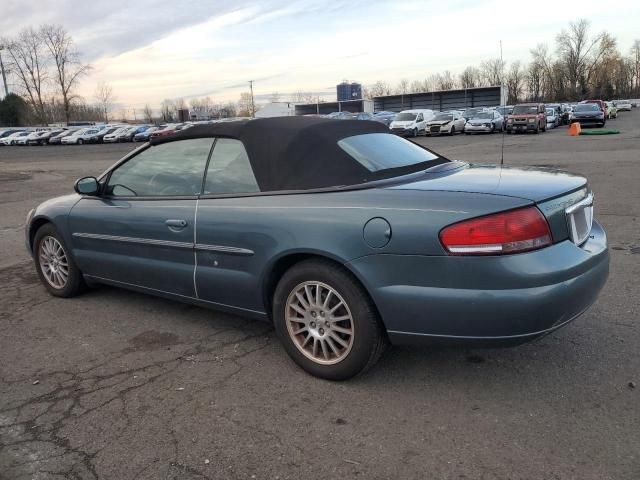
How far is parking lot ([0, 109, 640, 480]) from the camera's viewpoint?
2537mm

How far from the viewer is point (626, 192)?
9.77 m

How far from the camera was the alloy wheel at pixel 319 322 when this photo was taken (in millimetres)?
3199

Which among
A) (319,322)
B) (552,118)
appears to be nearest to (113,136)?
(552,118)

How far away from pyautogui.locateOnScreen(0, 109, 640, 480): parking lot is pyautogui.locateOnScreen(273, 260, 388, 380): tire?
145 mm

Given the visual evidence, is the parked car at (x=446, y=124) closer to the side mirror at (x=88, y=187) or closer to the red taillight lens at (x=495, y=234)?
the side mirror at (x=88, y=187)

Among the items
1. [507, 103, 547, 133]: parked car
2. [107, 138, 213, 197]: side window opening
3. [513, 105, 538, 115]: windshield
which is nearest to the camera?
[107, 138, 213, 197]: side window opening

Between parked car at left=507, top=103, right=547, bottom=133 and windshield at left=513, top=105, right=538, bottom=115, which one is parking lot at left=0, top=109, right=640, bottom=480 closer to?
parked car at left=507, top=103, right=547, bottom=133

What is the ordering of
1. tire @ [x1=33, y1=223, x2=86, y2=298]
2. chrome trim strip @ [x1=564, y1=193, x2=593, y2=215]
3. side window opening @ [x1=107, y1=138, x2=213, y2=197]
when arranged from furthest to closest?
tire @ [x1=33, y1=223, x2=86, y2=298] → side window opening @ [x1=107, y1=138, x2=213, y2=197] → chrome trim strip @ [x1=564, y1=193, x2=593, y2=215]

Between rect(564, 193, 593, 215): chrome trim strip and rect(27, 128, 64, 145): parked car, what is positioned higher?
rect(27, 128, 64, 145): parked car

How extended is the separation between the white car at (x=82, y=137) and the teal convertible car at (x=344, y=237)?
53245 mm

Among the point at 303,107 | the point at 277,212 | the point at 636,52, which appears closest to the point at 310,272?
the point at 277,212

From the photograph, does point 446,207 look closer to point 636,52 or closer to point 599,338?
point 599,338

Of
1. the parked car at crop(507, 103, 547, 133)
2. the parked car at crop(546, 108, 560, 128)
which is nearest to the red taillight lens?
the parked car at crop(507, 103, 547, 133)

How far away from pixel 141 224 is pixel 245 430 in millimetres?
1958
